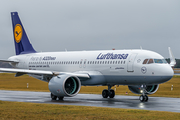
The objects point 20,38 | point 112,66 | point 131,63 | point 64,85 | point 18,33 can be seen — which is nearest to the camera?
point 64,85

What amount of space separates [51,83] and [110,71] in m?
5.02

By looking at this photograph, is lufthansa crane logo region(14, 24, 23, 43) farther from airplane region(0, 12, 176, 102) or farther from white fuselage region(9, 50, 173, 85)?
white fuselage region(9, 50, 173, 85)

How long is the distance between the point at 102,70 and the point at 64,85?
4097 millimetres

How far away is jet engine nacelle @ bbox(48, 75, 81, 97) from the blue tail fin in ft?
37.3

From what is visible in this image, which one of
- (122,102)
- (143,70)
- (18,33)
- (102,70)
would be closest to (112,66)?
(102,70)

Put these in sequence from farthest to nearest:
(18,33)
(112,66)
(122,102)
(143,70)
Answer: (18,33)
(112,66)
(143,70)
(122,102)

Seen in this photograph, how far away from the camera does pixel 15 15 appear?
3734 cm

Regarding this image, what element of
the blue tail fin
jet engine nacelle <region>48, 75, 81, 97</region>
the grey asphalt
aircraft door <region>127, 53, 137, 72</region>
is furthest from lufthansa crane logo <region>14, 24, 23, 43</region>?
aircraft door <region>127, 53, 137, 72</region>

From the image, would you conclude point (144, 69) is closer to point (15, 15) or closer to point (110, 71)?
point (110, 71)

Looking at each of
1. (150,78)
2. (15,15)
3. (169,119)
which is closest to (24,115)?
(169,119)

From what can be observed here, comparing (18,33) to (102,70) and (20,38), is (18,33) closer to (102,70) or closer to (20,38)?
(20,38)

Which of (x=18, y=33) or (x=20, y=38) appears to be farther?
(x=18, y=33)

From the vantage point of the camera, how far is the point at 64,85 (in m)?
24.7

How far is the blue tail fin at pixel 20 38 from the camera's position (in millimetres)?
36375
